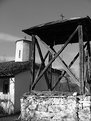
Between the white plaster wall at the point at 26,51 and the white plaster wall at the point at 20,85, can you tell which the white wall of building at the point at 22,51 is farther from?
the white plaster wall at the point at 20,85

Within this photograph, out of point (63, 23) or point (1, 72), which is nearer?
point (63, 23)

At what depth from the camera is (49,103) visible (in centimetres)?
625

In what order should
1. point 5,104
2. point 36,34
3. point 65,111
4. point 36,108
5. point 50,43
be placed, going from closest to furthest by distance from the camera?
1. point 65,111
2. point 36,108
3. point 36,34
4. point 50,43
5. point 5,104

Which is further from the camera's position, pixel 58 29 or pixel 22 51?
pixel 22 51

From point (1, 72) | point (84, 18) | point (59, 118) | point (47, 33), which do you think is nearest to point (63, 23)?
point (84, 18)

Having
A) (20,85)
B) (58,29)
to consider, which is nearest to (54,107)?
(58,29)

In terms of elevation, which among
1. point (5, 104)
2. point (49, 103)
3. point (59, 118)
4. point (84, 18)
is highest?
point (84, 18)

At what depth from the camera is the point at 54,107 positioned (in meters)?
6.14

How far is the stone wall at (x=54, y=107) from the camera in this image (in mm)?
5744

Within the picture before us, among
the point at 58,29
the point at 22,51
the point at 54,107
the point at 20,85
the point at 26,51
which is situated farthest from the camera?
the point at 26,51

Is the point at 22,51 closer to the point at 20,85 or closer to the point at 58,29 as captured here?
the point at 20,85

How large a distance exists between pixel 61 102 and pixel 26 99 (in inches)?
50.5

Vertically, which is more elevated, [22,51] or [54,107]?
[22,51]

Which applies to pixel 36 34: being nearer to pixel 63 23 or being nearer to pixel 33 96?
pixel 63 23
